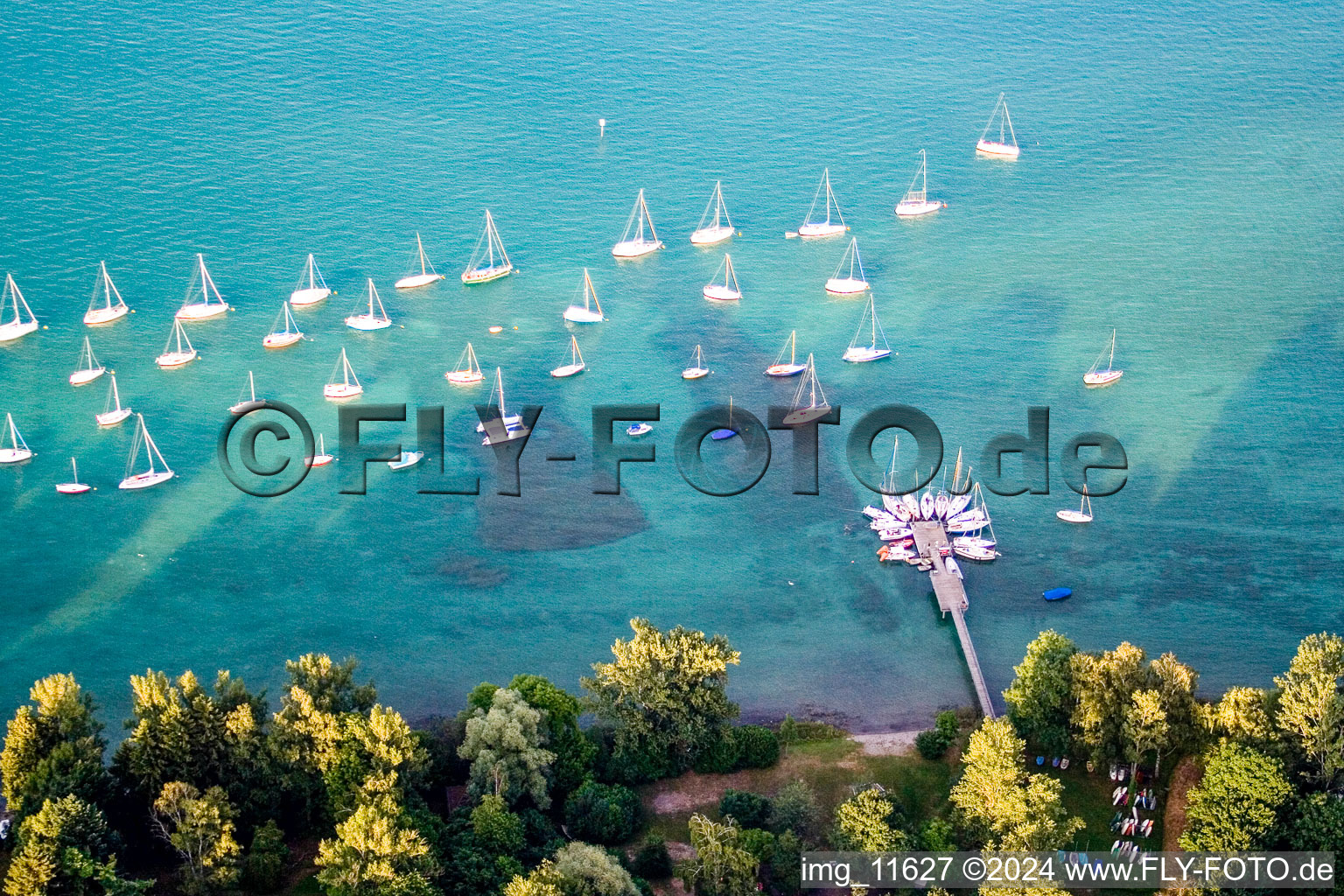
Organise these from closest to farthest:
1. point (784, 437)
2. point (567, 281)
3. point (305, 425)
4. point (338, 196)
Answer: point (305, 425) → point (784, 437) → point (567, 281) → point (338, 196)

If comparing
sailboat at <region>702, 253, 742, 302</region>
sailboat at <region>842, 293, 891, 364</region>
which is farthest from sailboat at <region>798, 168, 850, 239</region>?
sailboat at <region>842, 293, 891, 364</region>

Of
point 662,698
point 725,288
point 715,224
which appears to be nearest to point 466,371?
point 725,288

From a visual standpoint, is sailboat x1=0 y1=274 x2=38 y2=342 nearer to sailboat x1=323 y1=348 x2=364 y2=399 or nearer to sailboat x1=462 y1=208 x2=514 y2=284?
sailboat x1=323 y1=348 x2=364 y2=399

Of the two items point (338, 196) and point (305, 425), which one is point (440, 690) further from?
point (338, 196)

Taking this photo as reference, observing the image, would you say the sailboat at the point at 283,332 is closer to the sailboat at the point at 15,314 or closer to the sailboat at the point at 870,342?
the sailboat at the point at 15,314

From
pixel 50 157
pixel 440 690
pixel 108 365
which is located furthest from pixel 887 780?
pixel 50 157

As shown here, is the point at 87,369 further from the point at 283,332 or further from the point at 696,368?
the point at 696,368
